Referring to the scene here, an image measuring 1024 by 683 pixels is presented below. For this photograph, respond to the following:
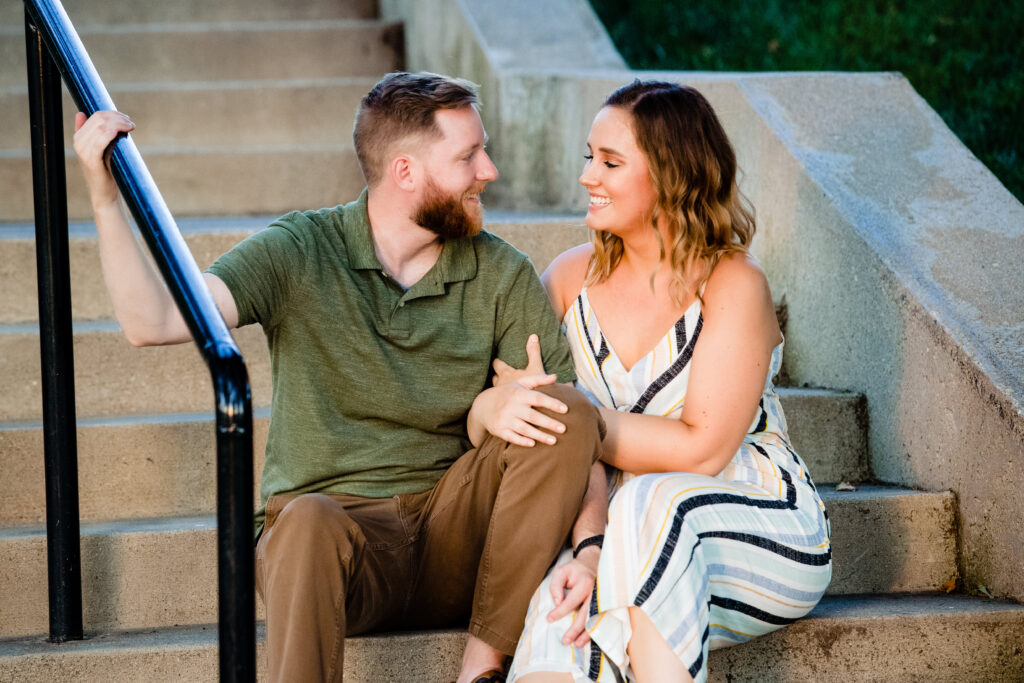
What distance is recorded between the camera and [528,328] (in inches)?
98.8

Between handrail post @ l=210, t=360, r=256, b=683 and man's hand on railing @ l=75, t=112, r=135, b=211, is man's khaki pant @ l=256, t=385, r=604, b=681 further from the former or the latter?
man's hand on railing @ l=75, t=112, r=135, b=211

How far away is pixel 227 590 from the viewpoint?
149 centimetres

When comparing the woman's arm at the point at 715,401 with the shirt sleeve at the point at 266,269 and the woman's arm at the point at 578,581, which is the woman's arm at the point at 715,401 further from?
the shirt sleeve at the point at 266,269

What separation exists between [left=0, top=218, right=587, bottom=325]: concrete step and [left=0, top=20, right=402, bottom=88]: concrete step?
1.55m

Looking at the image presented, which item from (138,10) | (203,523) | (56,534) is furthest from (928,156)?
(138,10)

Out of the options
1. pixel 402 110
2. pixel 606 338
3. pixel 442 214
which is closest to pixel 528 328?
pixel 606 338

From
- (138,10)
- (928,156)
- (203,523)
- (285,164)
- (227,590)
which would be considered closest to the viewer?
(227,590)

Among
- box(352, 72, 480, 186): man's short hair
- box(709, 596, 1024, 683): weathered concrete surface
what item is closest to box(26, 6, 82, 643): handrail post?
box(352, 72, 480, 186): man's short hair

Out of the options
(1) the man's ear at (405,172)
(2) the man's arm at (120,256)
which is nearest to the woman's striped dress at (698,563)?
(1) the man's ear at (405,172)

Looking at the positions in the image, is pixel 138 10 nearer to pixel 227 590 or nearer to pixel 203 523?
pixel 203 523

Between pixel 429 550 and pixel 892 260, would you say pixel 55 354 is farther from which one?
pixel 892 260

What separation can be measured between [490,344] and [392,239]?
0.32 m

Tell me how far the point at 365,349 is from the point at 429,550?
1.43 ft

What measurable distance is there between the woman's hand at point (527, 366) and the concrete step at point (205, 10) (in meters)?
3.62
